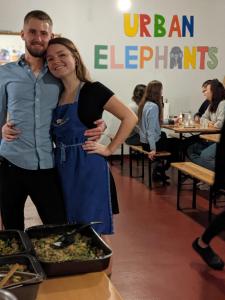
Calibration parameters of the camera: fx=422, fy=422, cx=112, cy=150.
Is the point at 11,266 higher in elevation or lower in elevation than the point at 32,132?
lower

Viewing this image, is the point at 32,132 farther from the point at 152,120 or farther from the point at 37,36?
the point at 152,120

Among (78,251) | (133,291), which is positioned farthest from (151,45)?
(78,251)

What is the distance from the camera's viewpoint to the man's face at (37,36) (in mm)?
2010

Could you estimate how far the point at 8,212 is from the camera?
6.82 feet

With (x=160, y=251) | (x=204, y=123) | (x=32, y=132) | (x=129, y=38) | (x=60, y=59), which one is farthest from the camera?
(x=129, y=38)

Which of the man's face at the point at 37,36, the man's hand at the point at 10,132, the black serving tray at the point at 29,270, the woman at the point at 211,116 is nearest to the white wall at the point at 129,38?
the woman at the point at 211,116

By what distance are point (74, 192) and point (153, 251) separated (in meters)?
1.69

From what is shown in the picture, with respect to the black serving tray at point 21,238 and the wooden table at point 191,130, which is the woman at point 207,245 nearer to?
the black serving tray at point 21,238

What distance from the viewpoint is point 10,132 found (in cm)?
200

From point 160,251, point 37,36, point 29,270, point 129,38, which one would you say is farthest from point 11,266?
point 129,38

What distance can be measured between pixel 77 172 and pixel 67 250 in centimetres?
58

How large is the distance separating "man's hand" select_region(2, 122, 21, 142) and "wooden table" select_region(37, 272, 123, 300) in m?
0.91

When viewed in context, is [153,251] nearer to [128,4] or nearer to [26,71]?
[26,71]

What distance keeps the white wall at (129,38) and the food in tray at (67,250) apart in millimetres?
5809
